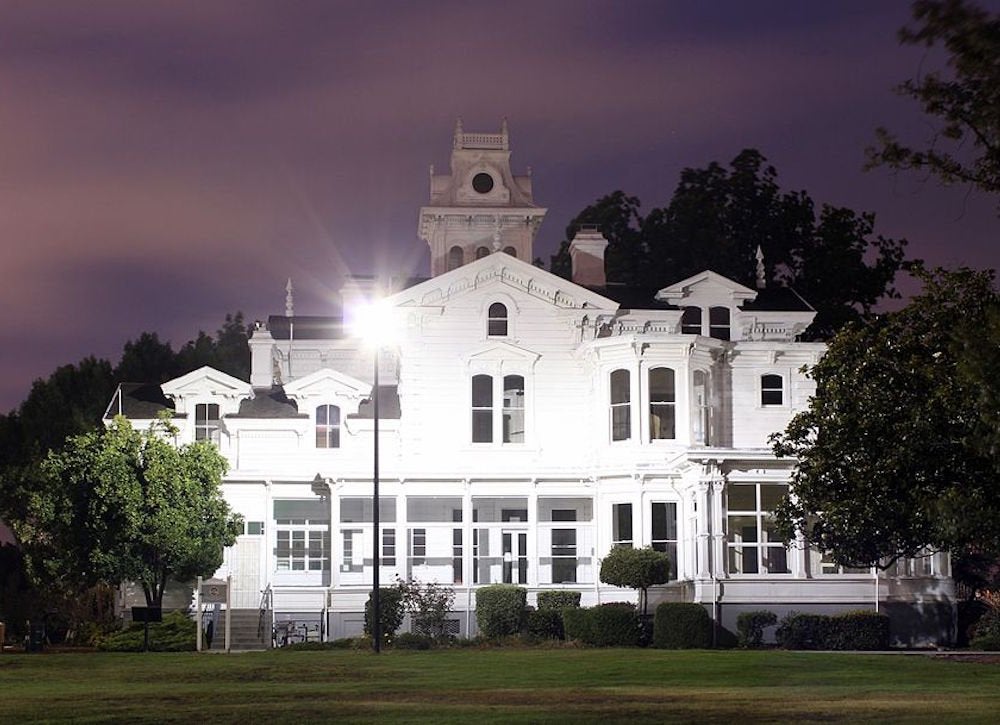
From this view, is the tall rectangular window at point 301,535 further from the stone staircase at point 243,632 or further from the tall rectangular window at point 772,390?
the tall rectangular window at point 772,390

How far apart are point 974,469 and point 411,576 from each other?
20.8 m

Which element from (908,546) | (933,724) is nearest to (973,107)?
(933,724)

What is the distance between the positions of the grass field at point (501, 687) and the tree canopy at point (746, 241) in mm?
38092

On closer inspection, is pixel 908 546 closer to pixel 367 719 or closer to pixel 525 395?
pixel 525 395

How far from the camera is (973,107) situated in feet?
73.9

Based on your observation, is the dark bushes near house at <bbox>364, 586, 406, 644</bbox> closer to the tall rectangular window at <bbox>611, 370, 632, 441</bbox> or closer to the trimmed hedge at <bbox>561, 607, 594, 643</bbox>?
the trimmed hedge at <bbox>561, 607, 594, 643</bbox>

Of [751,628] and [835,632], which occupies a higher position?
[751,628]

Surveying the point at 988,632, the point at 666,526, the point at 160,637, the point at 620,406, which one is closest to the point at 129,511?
the point at 160,637

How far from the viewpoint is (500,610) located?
47656mm

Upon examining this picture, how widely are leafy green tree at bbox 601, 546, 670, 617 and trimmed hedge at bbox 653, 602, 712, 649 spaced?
2681mm

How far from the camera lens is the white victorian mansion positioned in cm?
5122

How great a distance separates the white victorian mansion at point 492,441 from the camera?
51219 mm

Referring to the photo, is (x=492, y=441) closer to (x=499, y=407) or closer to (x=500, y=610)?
(x=499, y=407)

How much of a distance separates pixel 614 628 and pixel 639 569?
3426mm
